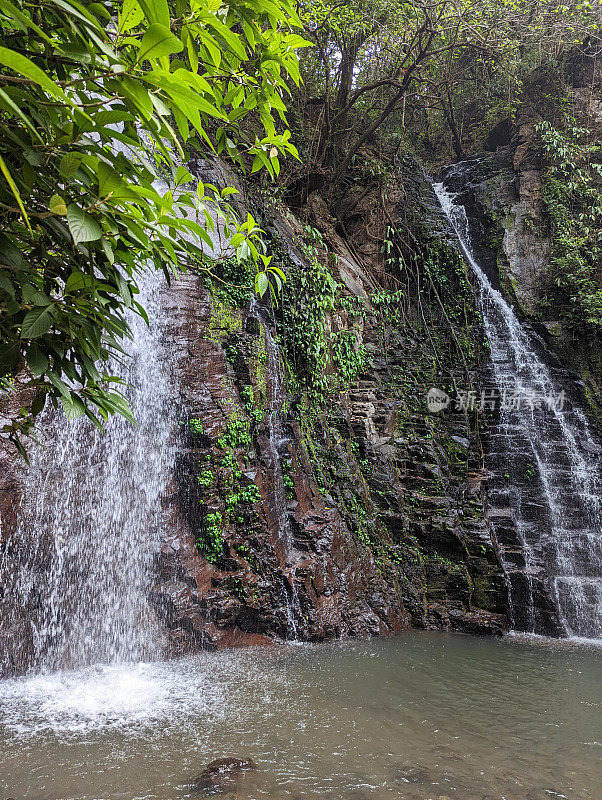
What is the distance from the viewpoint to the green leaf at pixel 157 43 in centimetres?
112

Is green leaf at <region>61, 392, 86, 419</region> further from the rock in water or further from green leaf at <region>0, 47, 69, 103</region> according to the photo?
the rock in water

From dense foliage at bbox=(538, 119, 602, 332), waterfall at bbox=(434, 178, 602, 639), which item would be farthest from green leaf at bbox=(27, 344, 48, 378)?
dense foliage at bbox=(538, 119, 602, 332)

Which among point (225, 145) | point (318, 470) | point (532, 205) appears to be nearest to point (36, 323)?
point (225, 145)

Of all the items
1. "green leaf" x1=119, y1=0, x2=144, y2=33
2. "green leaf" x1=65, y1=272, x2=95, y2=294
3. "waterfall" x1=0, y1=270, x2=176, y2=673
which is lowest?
"waterfall" x1=0, y1=270, x2=176, y2=673

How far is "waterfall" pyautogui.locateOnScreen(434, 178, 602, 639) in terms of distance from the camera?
716cm

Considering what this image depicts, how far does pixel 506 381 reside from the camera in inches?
370

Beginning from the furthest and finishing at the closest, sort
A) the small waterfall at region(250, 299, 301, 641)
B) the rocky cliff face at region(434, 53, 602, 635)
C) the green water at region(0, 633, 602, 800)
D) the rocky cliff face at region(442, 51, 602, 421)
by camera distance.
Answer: the rocky cliff face at region(442, 51, 602, 421), the rocky cliff face at region(434, 53, 602, 635), the small waterfall at region(250, 299, 301, 641), the green water at region(0, 633, 602, 800)

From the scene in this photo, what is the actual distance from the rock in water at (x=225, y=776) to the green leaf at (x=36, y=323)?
2.65 metres

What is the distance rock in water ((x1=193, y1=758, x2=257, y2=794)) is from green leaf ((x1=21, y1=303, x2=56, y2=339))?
265 cm

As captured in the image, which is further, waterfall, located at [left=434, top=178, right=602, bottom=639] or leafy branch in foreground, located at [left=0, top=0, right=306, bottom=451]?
waterfall, located at [left=434, top=178, right=602, bottom=639]

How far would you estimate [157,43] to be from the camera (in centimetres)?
115

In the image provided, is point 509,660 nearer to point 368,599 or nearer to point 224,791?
point 368,599

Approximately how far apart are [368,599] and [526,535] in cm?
294

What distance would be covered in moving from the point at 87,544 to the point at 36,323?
15.3 feet
